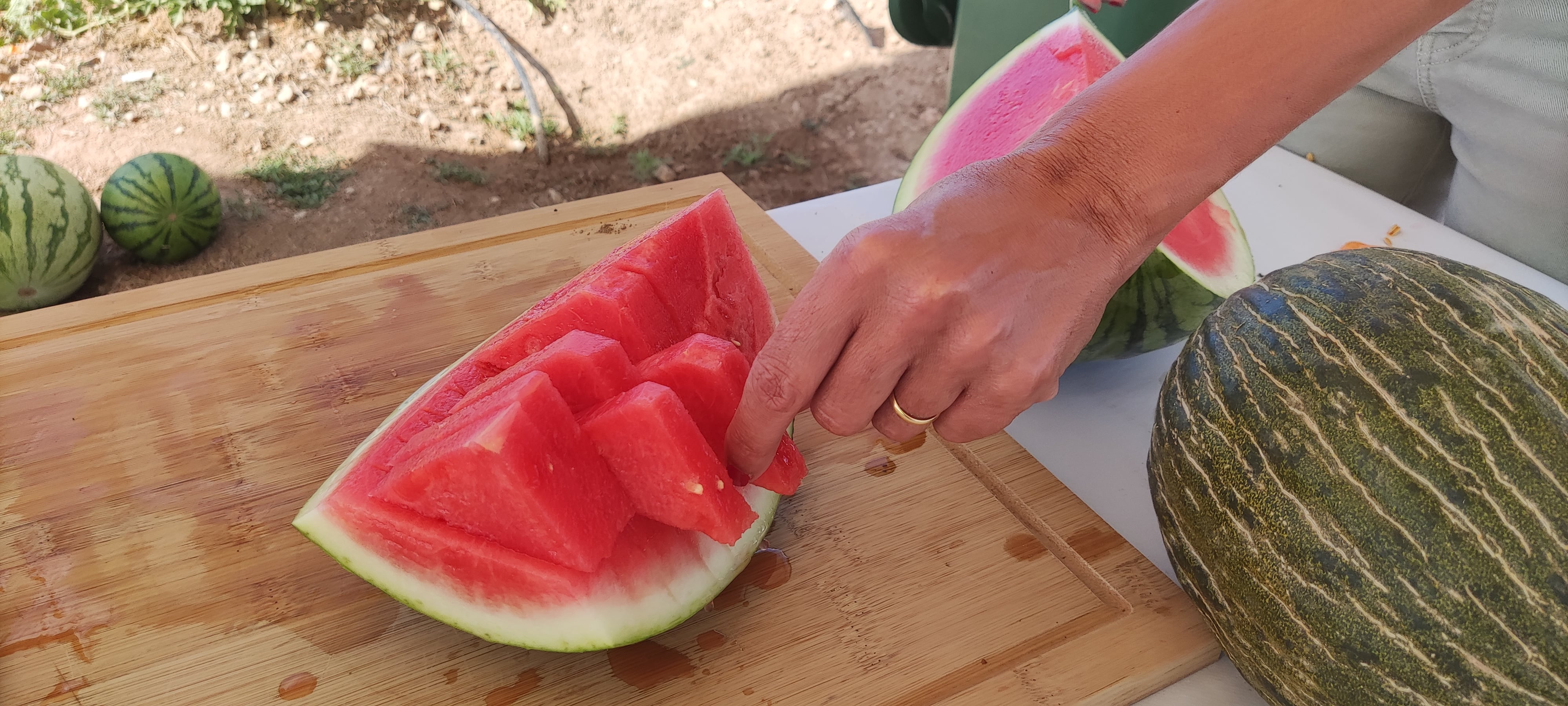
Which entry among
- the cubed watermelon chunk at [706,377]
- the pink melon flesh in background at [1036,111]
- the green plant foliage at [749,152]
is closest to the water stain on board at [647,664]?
the cubed watermelon chunk at [706,377]

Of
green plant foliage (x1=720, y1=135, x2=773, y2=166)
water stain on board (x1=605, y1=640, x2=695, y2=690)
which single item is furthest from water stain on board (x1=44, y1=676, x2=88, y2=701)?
green plant foliage (x1=720, y1=135, x2=773, y2=166)

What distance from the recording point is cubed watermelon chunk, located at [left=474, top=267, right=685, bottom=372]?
60.1 inches

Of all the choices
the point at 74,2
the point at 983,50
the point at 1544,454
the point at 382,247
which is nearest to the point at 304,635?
the point at 382,247

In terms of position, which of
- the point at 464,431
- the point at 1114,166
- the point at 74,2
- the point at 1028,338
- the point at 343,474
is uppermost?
the point at 1114,166

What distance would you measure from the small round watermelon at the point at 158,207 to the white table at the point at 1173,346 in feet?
8.29

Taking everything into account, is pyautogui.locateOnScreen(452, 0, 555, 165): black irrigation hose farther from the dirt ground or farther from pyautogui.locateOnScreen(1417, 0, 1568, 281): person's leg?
pyautogui.locateOnScreen(1417, 0, 1568, 281): person's leg

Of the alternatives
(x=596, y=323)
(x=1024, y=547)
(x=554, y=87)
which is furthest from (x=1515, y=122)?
(x=554, y=87)

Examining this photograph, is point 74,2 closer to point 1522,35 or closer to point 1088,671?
point 1088,671

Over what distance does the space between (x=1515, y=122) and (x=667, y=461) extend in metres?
2.24

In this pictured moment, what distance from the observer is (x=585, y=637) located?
1275 mm

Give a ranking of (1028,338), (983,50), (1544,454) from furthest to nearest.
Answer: (983,50)
(1028,338)
(1544,454)

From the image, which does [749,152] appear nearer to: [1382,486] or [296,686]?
[296,686]

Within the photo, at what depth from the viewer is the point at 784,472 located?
55.7 inches

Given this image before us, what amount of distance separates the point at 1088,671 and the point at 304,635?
1.21m
